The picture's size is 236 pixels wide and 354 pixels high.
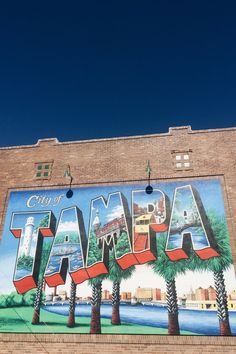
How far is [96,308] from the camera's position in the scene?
12242 mm

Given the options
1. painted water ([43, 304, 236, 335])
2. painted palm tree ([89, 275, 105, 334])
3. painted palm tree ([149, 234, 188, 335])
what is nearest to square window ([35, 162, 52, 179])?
painted palm tree ([89, 275, 105, 334])

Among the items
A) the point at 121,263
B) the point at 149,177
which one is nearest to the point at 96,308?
the point at 121,263

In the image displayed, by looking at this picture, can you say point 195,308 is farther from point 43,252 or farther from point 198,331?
point 43,252

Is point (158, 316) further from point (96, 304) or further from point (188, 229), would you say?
point (188, 229)

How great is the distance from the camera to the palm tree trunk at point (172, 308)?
37.6 ft

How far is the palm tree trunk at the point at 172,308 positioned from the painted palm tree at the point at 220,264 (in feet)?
3.12

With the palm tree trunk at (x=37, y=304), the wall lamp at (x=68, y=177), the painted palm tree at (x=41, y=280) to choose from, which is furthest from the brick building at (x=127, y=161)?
→ the palm tree trunk at (x=37, y=304)

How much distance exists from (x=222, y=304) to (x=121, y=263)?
11.8ft

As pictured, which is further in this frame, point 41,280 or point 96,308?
point 41,280

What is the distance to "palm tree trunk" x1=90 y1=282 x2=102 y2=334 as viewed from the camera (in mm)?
11875

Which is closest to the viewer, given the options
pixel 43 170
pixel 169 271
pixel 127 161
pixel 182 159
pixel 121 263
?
pixel 169 271

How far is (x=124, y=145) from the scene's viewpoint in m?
15.4

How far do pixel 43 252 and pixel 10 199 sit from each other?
287cm

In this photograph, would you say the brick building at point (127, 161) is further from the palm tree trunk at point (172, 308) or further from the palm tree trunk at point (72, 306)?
the palm tree trunk at point (72, 306)
